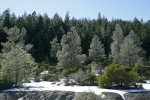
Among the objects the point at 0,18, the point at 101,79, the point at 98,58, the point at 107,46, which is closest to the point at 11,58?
the point at 101,79

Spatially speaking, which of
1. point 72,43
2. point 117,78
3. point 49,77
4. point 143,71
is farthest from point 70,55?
point 117,78

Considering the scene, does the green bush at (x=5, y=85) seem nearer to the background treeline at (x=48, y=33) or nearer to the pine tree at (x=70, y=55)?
the pine tree at (x=70, y=55)

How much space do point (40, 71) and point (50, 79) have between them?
9027mm

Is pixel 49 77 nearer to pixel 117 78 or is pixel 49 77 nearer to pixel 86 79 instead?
pixel 86 79

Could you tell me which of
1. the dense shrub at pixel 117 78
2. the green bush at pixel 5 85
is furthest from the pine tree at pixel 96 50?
the dense shrub at pixel 117 78

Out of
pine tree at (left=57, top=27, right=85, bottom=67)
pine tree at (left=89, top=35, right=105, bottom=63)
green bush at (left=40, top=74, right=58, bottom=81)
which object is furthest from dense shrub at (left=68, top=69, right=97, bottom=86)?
pine tree at (left=89, top=35, right=105, bottom=63)

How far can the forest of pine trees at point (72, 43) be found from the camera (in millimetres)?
58406

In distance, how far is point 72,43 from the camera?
60000 millimetres

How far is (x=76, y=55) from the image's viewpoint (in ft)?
192

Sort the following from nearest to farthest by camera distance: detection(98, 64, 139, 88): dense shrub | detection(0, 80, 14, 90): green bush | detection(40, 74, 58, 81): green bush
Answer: detection(98, 64, 139, 88): dense shrub → detection(0, 80, 14, 90): green bush → detection(40, 74, 58, 81): green bush

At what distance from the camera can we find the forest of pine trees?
192 ft

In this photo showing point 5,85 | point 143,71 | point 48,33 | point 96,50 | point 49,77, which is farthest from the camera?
point 48,33

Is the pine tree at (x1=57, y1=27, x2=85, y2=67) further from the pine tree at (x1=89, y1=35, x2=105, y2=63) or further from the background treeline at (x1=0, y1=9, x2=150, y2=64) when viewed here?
the background treeline at (x1=0, y1=9, x2=150, y2=64)

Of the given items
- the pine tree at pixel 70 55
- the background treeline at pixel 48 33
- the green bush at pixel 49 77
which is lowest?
the green bush at pixel 49 77
